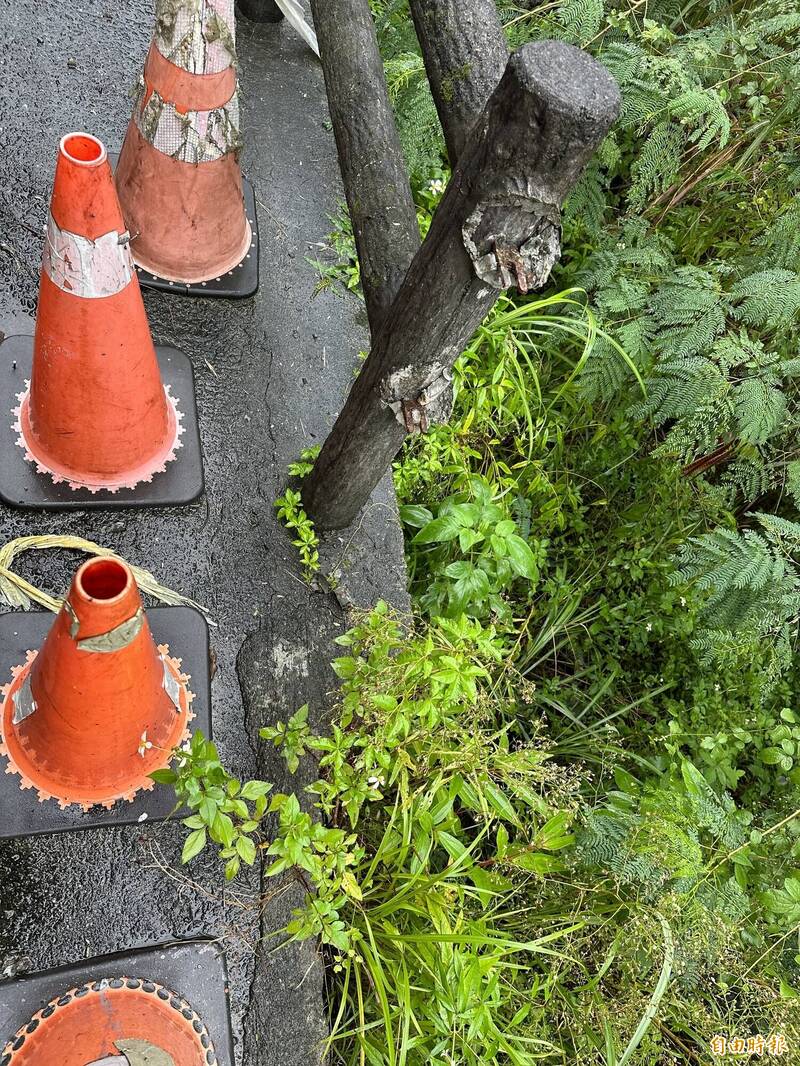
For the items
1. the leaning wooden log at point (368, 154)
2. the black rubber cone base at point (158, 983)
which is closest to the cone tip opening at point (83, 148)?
the leaning wooden log at point (368, 154)

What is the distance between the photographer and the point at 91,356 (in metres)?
2.05

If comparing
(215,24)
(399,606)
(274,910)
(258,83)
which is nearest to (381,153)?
(215,24)

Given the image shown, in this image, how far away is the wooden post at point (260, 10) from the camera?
353 cm

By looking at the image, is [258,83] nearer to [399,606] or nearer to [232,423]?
[232,423]

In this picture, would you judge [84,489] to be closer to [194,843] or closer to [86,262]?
[86,262]

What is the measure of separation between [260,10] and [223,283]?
1.61m

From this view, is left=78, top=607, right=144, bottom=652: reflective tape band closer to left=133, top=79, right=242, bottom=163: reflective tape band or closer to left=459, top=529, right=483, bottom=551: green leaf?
left=459, top=529, right=483, bottom=551: green leaf

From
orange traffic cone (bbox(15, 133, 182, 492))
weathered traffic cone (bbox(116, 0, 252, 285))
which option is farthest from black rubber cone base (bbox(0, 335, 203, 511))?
weathered traffic cone (bbox(116, 0, 252, 285))

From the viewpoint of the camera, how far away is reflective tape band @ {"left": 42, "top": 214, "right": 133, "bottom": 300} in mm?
1876

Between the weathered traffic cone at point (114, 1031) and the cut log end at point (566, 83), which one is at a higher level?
the cut log end at point (566, 83)

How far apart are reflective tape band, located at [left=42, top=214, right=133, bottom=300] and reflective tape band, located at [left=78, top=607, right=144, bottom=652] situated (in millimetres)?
851

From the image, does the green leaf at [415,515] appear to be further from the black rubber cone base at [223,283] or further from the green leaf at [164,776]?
the green leaf at [164,776]

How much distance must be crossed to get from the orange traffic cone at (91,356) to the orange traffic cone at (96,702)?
0.59 metres

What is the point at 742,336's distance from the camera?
2.77 metres
